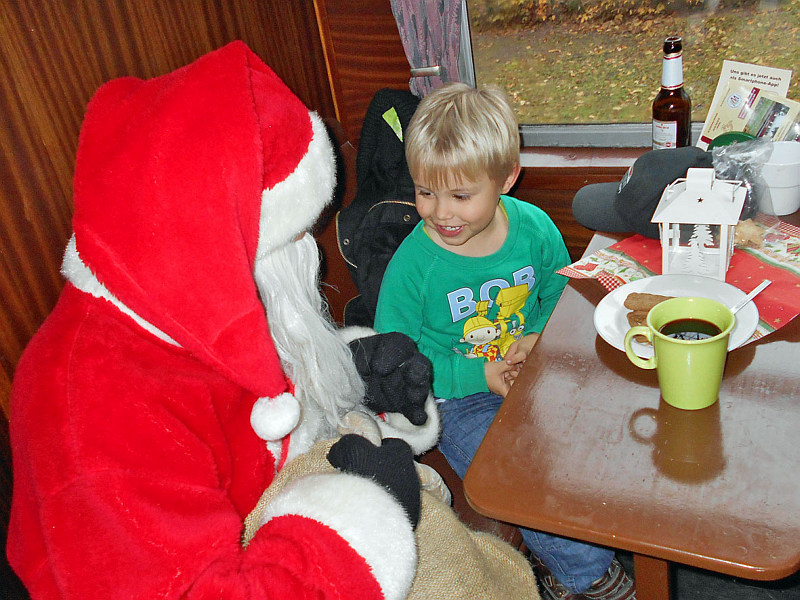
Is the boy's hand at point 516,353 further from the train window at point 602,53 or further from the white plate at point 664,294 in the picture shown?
the train window at point 602,53

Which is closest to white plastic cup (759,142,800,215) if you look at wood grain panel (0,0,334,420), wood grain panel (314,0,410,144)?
wood grain panel (314,0,410,144)

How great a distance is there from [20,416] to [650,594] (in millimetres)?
956

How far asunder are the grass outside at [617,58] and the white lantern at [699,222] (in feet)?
3.76

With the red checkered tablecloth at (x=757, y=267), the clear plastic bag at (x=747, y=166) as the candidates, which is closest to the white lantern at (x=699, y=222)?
the red checkered tablecloth at (x=757, y=267)

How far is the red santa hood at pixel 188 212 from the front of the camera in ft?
2.54

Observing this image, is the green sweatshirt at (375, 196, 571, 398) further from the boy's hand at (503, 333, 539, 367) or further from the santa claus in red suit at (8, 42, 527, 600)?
the santa claus in red suit at (8, 42, 527, 600)

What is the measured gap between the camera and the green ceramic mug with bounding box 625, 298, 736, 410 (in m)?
0.84

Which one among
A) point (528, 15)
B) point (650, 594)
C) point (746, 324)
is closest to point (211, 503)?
point (650, 594)

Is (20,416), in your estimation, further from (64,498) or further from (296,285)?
(296,285)

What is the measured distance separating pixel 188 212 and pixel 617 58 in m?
1.98

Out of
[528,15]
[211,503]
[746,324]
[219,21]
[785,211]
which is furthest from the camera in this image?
[528,15]

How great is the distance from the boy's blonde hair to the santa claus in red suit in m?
0.44

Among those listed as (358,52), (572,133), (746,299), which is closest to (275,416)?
(746,299)

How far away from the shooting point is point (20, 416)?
0.83 m
